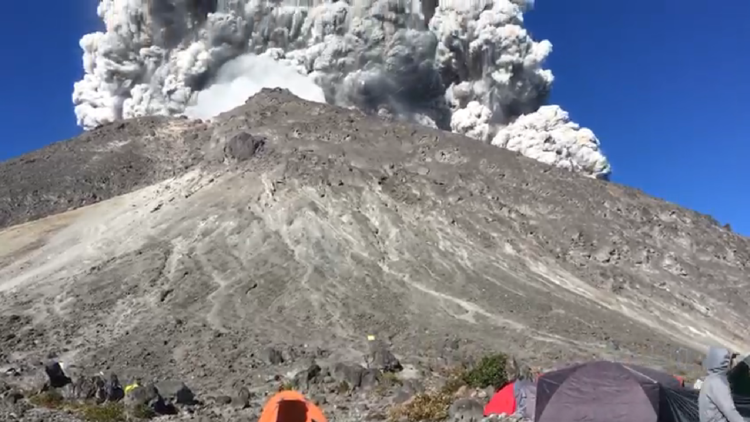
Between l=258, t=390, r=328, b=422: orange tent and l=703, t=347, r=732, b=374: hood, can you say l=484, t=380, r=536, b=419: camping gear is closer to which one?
l=258, t=390, r=328, b=422: orange tent

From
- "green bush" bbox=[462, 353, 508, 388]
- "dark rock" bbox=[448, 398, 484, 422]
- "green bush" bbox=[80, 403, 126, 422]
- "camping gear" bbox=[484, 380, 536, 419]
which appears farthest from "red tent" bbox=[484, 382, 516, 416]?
"green bush" bbox=[80, 403, 126, 422]

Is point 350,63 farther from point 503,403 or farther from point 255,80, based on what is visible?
point 503,403

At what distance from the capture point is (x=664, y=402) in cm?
1692

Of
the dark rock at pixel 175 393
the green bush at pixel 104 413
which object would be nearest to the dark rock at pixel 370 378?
the dark rock at pixel 175 393

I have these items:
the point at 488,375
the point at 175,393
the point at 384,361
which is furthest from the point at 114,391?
the point at 488,375

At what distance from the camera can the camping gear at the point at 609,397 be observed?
1653 cm

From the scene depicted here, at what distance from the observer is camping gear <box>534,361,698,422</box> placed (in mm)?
16531

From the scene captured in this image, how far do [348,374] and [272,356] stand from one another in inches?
193

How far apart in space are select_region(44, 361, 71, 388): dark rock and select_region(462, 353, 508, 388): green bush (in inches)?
457

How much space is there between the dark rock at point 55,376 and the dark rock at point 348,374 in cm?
787

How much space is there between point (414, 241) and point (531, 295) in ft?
25.0

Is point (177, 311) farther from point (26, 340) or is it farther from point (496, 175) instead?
point (496, 175)

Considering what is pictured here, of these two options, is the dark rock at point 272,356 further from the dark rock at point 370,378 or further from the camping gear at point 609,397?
the camping gear at point 609,397

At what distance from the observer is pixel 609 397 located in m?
16.8
